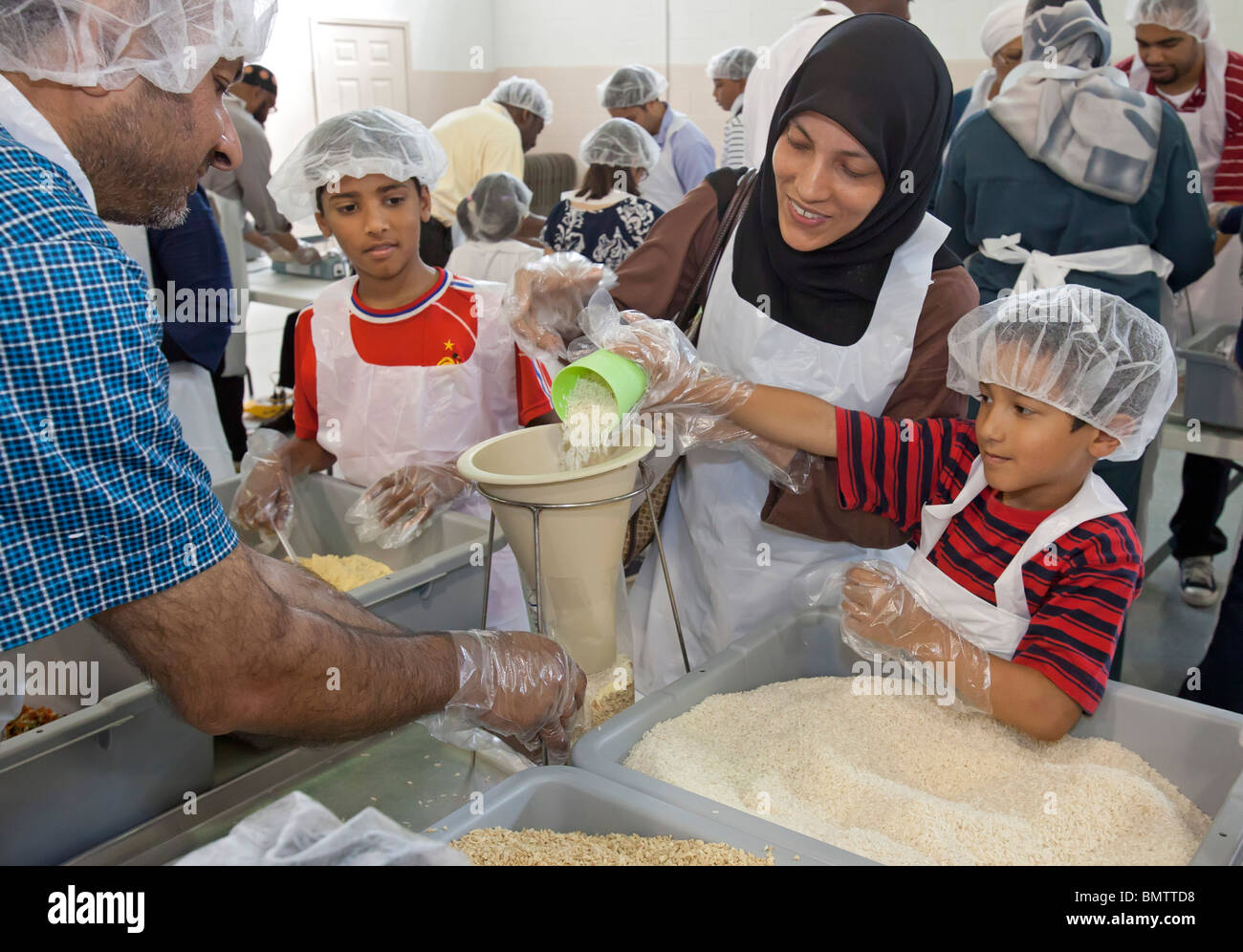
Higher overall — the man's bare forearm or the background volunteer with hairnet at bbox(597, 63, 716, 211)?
the background volunteer with hairnet at bbox(597, 63, 716, 211)

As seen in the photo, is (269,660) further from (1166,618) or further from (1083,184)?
(1166,618)

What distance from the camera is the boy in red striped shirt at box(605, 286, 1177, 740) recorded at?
1145 mm

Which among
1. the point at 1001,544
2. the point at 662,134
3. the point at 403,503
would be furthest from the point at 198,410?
the point at 662,134

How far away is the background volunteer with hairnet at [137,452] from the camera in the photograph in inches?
29.0

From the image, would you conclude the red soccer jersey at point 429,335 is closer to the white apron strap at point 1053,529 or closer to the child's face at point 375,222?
the child's face at point 375,222

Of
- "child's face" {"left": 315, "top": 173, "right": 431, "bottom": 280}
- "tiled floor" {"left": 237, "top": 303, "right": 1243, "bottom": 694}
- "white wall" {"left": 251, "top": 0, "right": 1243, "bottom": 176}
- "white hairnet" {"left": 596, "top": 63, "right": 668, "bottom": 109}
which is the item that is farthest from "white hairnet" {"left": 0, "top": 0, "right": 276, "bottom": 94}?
"white wall" {"left": 251, "top": 0, "right": 1243, "bottom": 176}

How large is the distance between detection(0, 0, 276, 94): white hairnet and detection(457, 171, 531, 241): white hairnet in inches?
114

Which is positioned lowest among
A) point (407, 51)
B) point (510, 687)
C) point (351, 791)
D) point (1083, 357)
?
point (351, 791)

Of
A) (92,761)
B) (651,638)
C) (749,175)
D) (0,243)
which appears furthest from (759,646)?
(0,243)

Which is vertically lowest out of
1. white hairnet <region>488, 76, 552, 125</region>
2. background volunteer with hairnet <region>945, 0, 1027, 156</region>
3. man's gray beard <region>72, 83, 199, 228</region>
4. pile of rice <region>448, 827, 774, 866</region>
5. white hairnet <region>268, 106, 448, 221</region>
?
pile of rice <region>448, 827, 774, 866</region>

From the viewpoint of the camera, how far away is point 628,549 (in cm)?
154

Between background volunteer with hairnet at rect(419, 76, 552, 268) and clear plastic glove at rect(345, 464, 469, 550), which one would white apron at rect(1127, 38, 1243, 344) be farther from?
background volunteer with hairnet at rect(419, 76, 552, 268)

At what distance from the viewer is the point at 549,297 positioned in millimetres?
1499

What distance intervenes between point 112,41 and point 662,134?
4209 mm
